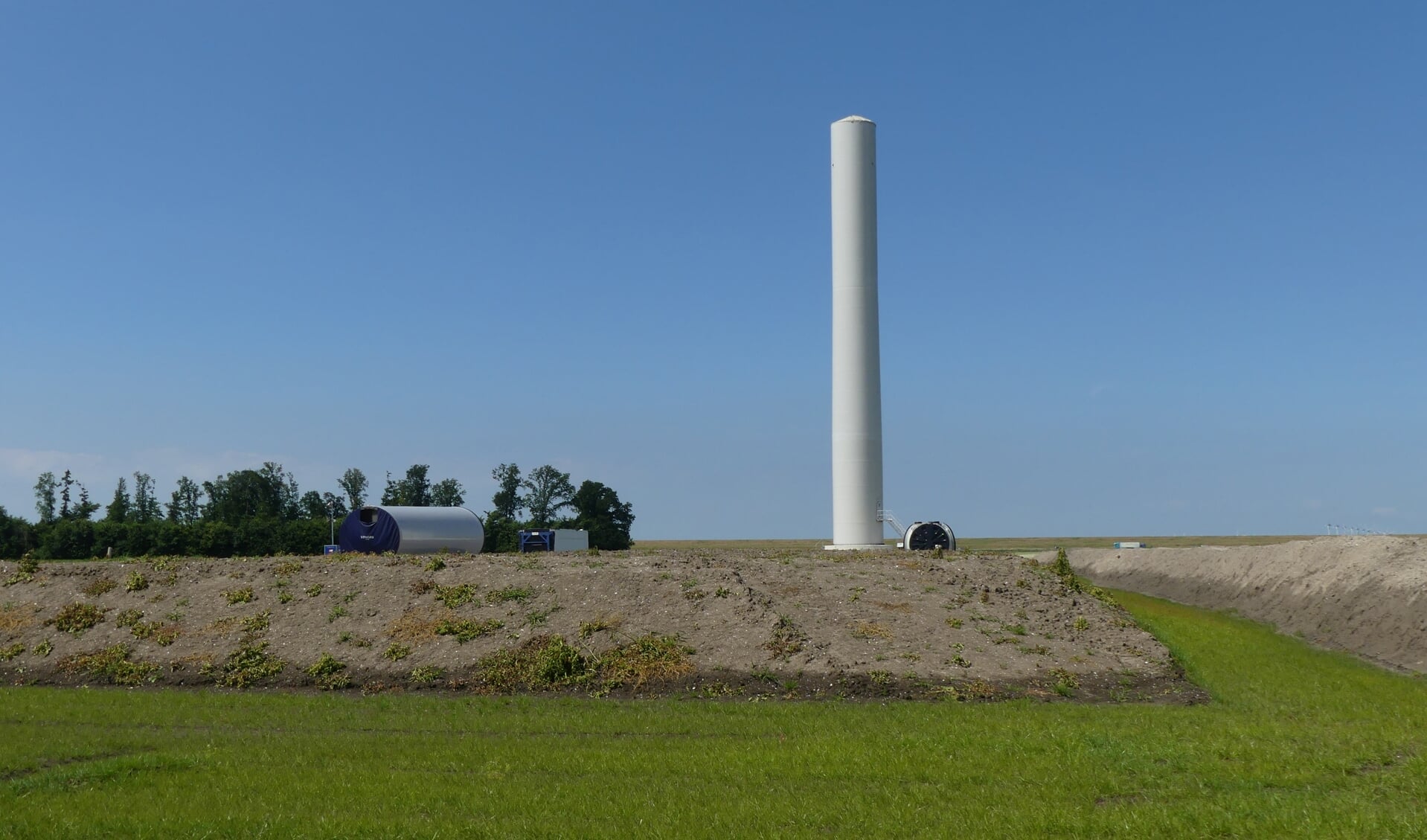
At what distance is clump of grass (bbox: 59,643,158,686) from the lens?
1009 inches

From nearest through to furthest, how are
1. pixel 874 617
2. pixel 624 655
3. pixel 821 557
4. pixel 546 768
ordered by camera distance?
pixel 546 768 → pixel 624 655 → pixel 874 617 → pixel 821 557

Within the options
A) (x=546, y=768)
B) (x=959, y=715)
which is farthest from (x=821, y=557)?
(x=546, y=768)

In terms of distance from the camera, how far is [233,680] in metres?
24.9

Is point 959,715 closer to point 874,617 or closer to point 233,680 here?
point 874,617

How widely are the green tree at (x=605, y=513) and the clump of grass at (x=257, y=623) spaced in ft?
200

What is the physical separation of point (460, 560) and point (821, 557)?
40.9 feet

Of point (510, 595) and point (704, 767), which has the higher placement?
point (510, 595)

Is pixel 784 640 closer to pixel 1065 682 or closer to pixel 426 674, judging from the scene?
pixel 1065 682

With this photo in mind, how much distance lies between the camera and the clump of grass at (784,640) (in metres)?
24.6

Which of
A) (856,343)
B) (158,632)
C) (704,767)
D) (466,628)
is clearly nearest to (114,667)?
(158,632)

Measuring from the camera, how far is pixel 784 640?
2536cm

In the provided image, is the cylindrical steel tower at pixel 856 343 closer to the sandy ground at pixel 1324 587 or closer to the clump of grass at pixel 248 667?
the sandy ground at pixel 1324 587

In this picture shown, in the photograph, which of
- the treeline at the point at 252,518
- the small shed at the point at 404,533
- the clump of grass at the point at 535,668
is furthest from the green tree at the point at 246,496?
the clump of grass at the point at 535,668

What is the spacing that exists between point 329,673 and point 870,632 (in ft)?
41.1
